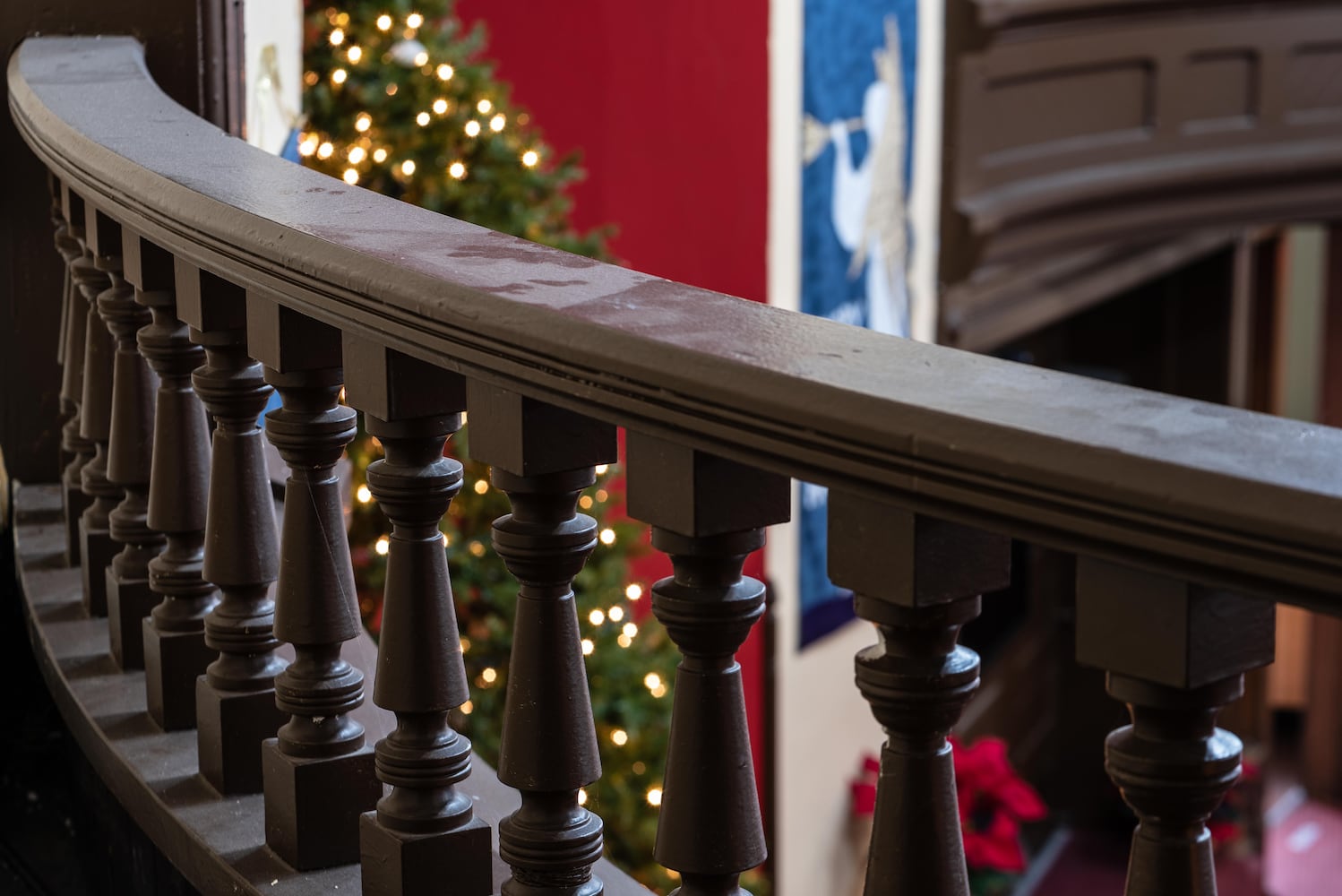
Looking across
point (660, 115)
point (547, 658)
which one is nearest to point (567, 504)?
point (547, 658)

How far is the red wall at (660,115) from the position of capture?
4.27 metres

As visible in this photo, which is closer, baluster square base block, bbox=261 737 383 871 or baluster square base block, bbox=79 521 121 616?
baluster square base block, bbox=261 737 383 871

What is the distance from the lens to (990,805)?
4.74 metres

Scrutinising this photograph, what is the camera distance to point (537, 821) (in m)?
0.95

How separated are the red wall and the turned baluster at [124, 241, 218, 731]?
3.00m

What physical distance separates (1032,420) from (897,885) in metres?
0.26

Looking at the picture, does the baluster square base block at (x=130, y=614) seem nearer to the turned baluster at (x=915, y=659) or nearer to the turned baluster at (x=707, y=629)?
the turned baluster at (x=707, y=629)

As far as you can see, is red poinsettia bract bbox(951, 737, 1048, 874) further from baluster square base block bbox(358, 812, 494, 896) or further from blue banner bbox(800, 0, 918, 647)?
baluster square base block bbox(358, 812, 494, 896)

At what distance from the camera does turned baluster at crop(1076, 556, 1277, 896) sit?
1.80 feet

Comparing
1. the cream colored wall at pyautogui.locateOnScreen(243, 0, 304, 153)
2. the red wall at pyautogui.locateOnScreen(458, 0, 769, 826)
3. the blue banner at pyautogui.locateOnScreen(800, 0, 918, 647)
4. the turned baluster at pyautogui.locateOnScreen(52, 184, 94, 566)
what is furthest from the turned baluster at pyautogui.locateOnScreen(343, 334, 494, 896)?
the blue banner at pyautogui.locateOnScreen(800, 0, 918, 647)

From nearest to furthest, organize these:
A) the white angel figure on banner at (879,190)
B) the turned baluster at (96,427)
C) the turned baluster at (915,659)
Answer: the turned baluster at (915,659)
the turned baluster at (96,427)
the white angel figure on banner at (879,190)

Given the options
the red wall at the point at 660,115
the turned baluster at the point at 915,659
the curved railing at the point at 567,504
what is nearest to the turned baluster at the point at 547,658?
the curved railing at the point at 567,504

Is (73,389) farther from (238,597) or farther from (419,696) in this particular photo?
(419,696)

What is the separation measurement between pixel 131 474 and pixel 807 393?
3.39 feet
